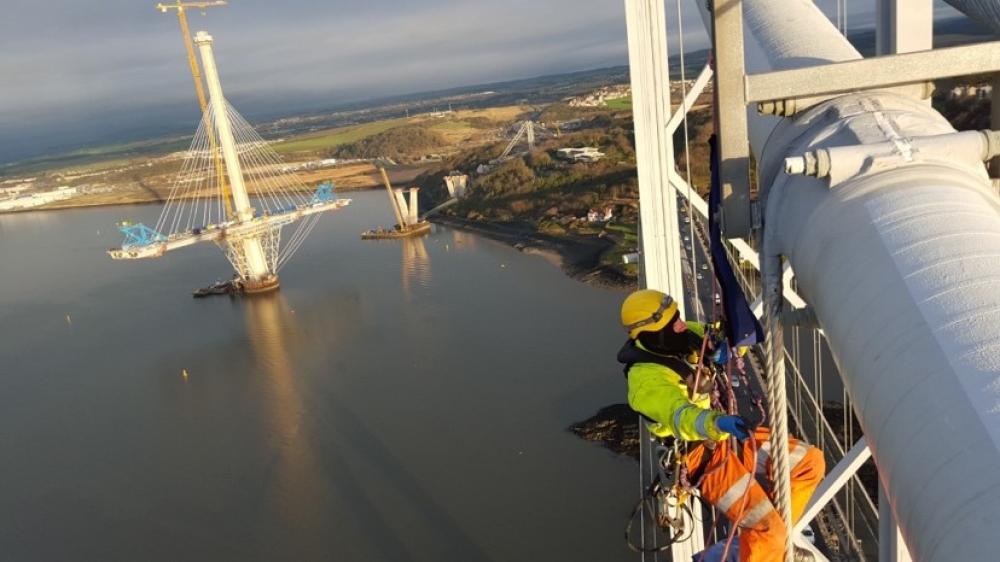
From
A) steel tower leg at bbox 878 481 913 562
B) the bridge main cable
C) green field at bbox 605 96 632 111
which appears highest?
the bridge main cable

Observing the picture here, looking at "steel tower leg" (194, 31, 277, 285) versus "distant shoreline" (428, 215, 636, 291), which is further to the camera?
"steel tower leg" (194, 31, 277, 285)

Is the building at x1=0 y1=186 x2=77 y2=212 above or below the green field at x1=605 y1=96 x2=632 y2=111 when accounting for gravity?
below

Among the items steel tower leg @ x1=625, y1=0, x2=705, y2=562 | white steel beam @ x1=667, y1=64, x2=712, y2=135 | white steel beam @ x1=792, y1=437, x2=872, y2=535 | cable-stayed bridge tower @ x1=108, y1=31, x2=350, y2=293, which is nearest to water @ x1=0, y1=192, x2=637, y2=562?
cable-stayed bridge tower @ x1=108, y1=31, x2=350, y2=293

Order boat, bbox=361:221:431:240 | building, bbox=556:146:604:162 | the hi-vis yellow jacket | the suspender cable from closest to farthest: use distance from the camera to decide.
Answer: the suspender cable → the hi-vis yellow jacket → boat, bbox=361:221:431:240 → building, bbox=556:146:604:162

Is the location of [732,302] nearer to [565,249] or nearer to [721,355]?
[721,355]

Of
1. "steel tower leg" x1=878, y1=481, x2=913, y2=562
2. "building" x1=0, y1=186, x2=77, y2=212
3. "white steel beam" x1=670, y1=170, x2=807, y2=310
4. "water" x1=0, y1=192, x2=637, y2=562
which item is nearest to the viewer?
"steel tower leg" x1=878, y1=481, x2=913, y2=562

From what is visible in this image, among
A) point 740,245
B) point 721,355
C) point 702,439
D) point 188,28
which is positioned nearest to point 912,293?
point 702,439

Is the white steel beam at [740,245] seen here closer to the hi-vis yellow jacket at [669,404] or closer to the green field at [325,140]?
the hi-vis yellow jacket at [669,404]

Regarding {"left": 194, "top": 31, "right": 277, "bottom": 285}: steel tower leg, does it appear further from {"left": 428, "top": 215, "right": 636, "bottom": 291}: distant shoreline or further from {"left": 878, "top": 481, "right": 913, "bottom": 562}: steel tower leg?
{"left": 878, "top": 481, "right": 913, "bottom": 562}: steel tower leg
